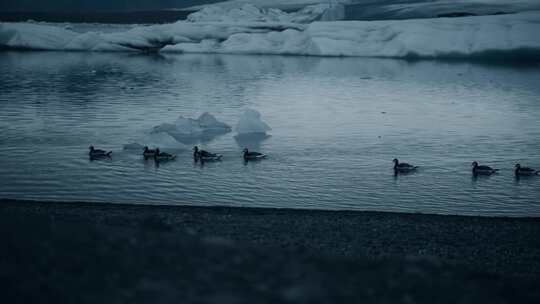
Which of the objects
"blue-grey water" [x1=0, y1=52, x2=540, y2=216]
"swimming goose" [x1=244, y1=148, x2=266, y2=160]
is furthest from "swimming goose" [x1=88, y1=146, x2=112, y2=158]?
"swimming goose" [x1=244, y1=148, x2=266, y2=160]

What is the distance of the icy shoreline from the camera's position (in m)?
47.8

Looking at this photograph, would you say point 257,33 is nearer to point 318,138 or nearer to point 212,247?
point 318,138

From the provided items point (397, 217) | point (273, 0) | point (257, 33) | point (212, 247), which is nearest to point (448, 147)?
point (397, 217)

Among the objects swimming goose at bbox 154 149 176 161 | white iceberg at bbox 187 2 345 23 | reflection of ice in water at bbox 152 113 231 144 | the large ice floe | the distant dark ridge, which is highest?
the distant dark ridge

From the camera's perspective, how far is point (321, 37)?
5266 cm

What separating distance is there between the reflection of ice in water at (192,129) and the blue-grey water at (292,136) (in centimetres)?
84

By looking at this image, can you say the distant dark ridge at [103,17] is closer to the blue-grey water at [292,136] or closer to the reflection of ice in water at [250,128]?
the blue-grey water at [292,136]

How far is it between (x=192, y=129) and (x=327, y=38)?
1322 inches

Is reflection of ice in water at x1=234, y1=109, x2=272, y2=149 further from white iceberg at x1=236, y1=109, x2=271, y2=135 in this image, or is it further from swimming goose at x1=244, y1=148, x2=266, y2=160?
swimming goose at x1=244, y1=148, x2=266, y2=160

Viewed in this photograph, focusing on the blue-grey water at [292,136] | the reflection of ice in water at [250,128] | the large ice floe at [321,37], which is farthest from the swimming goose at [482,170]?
the large ice floe at [321,37]

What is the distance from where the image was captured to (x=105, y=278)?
3705 mm

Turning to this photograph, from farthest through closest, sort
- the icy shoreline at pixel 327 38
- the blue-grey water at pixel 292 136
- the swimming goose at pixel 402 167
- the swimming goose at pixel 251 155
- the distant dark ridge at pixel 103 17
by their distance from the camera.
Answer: the distant dark ridge at pixel 103 17 < the icy shoreline at pixel 327 38 < the swimming goose at pixel 251 155 < the swimming goose at pixel 402 167 < the blue-grey water at pixel 292 136

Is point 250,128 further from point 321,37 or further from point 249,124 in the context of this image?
point 321,37

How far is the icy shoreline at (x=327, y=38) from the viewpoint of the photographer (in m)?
47.8
